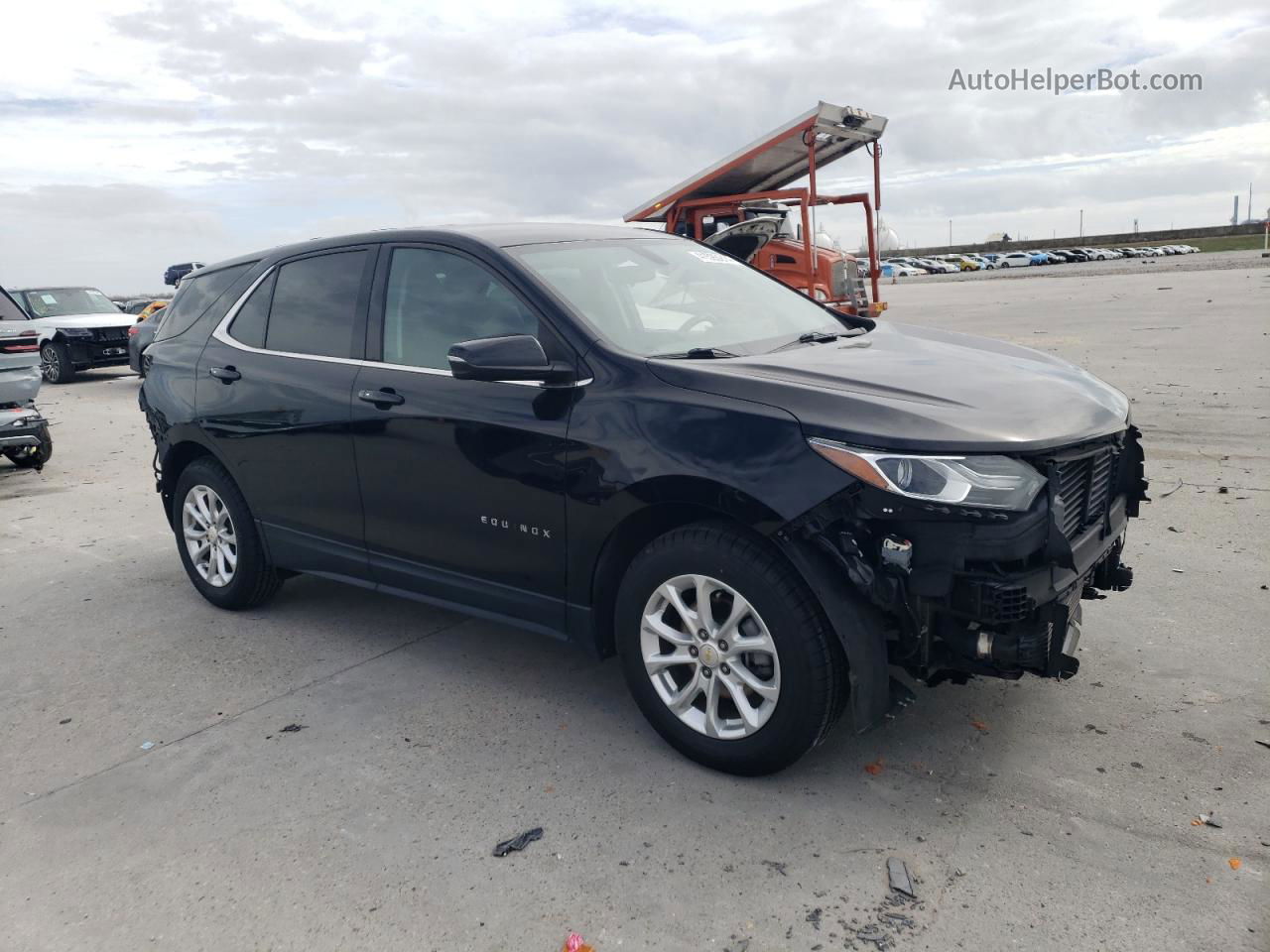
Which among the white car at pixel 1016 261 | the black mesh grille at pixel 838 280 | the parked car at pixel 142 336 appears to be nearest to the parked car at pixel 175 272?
the parked car at pixel 142 336

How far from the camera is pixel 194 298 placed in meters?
5.61

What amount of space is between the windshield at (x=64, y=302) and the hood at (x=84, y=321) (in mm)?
238

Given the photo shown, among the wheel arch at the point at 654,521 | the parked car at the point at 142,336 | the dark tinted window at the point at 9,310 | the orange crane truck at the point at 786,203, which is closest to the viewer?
the wheel arch at the point at 654,521

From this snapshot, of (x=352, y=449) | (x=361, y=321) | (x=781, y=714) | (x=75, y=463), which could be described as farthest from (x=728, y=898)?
(x=75, y=463)

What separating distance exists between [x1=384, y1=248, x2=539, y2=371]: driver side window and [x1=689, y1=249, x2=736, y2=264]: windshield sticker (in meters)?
1.13

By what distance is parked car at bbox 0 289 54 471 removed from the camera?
28.4ft

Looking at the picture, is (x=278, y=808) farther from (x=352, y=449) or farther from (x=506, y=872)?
(x=352, y=449)

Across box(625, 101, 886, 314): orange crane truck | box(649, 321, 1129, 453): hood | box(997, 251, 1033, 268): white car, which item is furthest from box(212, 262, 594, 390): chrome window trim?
box(997, 251, 1033, 268): white car

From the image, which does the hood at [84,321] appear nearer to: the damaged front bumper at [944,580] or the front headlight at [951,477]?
the damaged front bumper at [944,580]

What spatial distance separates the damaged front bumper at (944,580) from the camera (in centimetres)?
294

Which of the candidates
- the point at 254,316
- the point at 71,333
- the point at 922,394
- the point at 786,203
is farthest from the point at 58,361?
the point at 922,394

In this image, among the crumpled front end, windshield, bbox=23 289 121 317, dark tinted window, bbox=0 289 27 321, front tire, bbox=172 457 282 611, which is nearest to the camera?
the crumpled front end

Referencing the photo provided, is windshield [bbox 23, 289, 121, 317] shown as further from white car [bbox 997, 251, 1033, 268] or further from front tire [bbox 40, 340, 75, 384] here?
white car [bbox 997, 251, 1033, 268]

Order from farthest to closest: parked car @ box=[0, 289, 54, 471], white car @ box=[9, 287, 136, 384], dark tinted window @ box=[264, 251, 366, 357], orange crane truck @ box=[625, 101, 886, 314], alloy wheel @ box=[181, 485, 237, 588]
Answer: white car @ box=[9, 287, 136, 384] → orange crane truck @ box=[625, 101, 886, 314] → parked car @ box=[0, 289, 54, 471] → alloy wheel @ box=[181, 485, 237, 588] → dark tinted window @ box=[264, 251, 366, 357]
